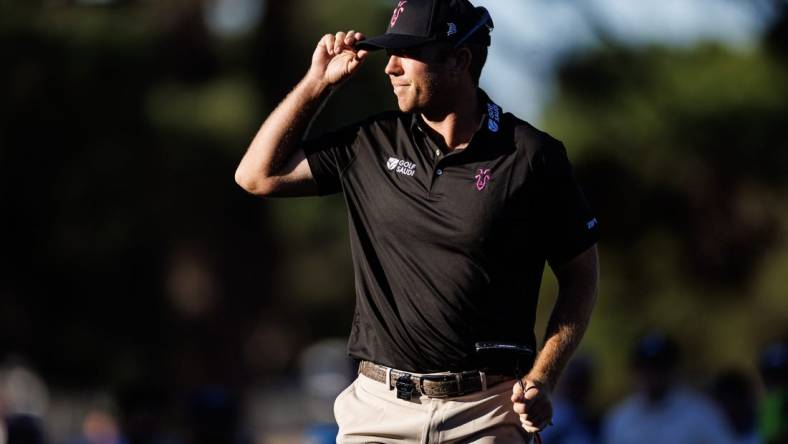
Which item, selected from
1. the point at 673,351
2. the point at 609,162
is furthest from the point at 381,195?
the point at 609,162

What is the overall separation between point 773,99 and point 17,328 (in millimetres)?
13701

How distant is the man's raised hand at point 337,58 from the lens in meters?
5.16

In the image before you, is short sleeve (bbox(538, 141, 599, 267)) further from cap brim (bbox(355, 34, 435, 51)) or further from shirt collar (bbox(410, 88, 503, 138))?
cap brim (bbox(355, 34, 435, 51))

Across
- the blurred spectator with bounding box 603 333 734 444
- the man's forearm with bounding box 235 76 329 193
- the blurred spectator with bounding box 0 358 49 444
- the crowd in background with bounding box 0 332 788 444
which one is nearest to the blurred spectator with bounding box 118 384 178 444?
the crowd in background with bounding box 0 332 788 444

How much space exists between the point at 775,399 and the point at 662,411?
2.35 ft

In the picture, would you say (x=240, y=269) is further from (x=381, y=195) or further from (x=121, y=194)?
(x=381, y=195)

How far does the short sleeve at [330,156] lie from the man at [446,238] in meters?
0.01

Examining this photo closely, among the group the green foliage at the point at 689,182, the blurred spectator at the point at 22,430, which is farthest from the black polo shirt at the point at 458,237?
the green foliage at the point at 689,182

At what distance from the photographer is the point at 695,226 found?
17.1 meters

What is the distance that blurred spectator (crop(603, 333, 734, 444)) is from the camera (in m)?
9.05

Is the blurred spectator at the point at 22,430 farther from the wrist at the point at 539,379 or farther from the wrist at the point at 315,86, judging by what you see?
the wrist at the point at 539,379

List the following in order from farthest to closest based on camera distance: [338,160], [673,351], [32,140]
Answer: [32,140] < [673,351] < [338,160]

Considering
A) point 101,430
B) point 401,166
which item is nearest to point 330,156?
point 401,166

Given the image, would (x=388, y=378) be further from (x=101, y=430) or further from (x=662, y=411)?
(x=101, y=430)
